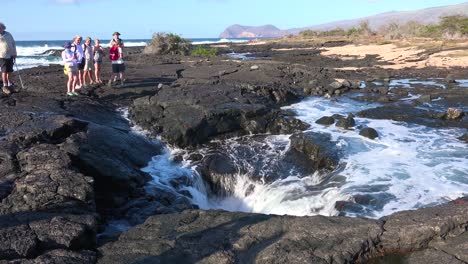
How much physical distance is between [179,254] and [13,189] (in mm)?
3009

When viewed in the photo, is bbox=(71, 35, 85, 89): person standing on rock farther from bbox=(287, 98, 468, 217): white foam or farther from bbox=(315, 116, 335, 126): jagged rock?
bbox=(315, 116, 335, 126): jagged rock

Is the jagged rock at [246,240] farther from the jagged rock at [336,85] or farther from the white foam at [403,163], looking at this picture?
the jagged rock at [336,85]

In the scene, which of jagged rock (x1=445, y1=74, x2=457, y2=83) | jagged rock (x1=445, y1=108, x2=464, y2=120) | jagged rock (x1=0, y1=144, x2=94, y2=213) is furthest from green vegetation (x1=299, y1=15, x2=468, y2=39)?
jagged rock (x1=0, y1=144, x2=94, y2=213)

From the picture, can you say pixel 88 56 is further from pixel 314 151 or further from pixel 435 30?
pixel 435 30

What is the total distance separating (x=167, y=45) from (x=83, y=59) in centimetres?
2457

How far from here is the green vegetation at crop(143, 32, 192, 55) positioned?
37.3 meters

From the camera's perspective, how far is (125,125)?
12.0m

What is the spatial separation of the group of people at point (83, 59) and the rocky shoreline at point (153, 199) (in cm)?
61

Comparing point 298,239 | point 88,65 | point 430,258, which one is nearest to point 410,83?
point 88,65

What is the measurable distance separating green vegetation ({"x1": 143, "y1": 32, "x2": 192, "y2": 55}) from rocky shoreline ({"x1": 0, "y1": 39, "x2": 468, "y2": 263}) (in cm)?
2267

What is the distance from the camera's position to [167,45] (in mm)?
37688

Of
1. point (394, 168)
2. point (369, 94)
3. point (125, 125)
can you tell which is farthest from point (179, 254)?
point (369, 94)

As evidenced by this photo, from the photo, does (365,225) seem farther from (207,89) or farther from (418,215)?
(207,89)

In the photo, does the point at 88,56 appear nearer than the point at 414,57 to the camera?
Yes
